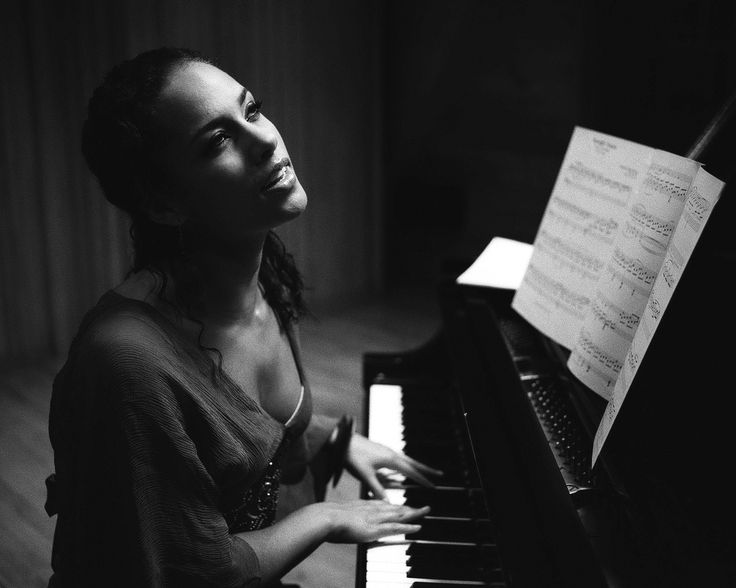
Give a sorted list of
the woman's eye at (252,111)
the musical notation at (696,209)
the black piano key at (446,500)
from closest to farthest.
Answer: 1. the musical notation at (696,209)
2. the woman's eye at (252,111)
3. the black piano key at (446,500)

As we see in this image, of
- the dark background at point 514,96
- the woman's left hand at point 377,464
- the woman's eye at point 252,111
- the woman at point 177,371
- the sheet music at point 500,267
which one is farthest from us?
the dark background at point 514,96

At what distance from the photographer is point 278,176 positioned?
4.01 feet

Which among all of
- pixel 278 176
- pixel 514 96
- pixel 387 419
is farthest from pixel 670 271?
pixel 514 96

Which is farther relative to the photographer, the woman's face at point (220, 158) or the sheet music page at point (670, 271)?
the woman's face at point (220, 158)

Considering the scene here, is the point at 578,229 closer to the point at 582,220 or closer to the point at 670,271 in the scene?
the point at 582,220

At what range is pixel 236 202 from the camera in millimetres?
1207

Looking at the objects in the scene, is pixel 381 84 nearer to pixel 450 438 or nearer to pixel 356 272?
pixel 356 272

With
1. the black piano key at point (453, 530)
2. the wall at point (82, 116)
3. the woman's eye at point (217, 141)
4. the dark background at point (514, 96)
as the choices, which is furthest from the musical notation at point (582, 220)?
the wall at point (82, 116)

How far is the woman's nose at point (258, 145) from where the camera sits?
1.20m

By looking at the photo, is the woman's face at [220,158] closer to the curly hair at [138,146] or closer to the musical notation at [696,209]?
the curly hair at [138,146]

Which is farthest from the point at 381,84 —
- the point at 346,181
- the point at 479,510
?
the point at 479,510

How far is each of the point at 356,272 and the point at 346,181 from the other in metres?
A: 0.53

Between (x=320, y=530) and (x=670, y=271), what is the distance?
67 centimetres

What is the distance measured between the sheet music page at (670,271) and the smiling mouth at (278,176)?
55 centimetres
